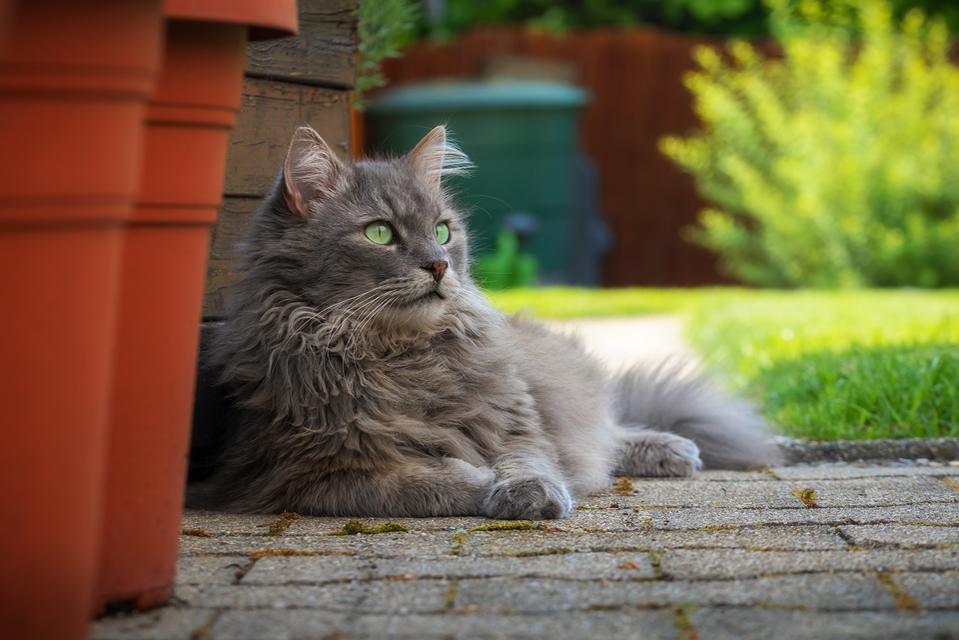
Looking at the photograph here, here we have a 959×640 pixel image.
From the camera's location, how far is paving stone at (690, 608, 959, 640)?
1492 millimetres

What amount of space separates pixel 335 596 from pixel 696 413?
197 cm

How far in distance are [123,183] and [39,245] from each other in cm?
15

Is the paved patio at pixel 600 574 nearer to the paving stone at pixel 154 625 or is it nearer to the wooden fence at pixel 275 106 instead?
the paving stone at pixel 154 625

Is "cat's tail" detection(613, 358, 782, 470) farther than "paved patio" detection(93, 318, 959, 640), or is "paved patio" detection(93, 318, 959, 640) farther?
"cat's tail" detection(613, 358, 782, 470)

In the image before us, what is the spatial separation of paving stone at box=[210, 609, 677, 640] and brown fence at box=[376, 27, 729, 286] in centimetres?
1098

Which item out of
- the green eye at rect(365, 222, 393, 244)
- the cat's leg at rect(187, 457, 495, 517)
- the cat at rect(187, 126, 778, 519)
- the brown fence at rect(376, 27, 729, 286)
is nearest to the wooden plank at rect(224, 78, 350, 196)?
the cat at rect(187, 126, 778, 519)

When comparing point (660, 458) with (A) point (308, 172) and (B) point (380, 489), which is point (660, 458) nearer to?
(B) point (380, 489)

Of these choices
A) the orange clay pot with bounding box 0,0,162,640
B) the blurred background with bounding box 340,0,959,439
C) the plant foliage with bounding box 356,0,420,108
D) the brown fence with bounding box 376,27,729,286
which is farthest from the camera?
the brown fence with bounding box 376,27,729,286

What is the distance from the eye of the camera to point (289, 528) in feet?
7.57

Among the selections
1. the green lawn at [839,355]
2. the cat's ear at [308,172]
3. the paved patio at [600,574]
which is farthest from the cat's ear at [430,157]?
the paved patio at [600,574]

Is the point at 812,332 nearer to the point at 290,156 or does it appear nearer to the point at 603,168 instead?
the point at 290,156

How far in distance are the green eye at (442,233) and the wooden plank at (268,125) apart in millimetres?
510

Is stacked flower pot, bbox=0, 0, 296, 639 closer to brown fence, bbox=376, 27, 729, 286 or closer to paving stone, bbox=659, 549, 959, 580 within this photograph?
paving stone, bbox=659, 549, 959, 580

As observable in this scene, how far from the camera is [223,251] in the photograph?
3.05 m
